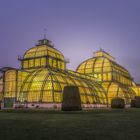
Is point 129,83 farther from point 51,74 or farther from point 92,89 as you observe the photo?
point 51,74

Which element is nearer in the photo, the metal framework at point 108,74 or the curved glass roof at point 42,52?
the curved glass roof at point 42,52

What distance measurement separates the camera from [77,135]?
16.2m

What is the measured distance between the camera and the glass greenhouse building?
251 feet

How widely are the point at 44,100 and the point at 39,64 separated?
24.9m

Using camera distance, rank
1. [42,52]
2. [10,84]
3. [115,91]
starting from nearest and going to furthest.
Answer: [10,84] → [42,52] → [115,91]

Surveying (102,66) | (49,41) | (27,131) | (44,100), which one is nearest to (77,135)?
(27,131)

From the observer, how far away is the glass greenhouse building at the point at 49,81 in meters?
76.6

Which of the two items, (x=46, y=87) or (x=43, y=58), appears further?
(x=43, y=58)

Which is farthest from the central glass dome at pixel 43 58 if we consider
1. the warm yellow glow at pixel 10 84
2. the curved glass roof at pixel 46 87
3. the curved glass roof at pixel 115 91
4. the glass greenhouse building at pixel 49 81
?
the curved glass roof at pixel 115 91

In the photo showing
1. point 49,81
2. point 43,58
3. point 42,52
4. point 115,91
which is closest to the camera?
point 49,81

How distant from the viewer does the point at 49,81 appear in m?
77.4

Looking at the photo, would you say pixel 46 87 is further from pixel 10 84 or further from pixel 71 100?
pixel 71 100

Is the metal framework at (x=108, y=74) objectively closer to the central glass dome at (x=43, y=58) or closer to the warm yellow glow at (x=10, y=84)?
the central glass dome at (x=43, y=58)

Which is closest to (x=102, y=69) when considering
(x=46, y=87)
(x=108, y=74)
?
(x=108, y=74)
